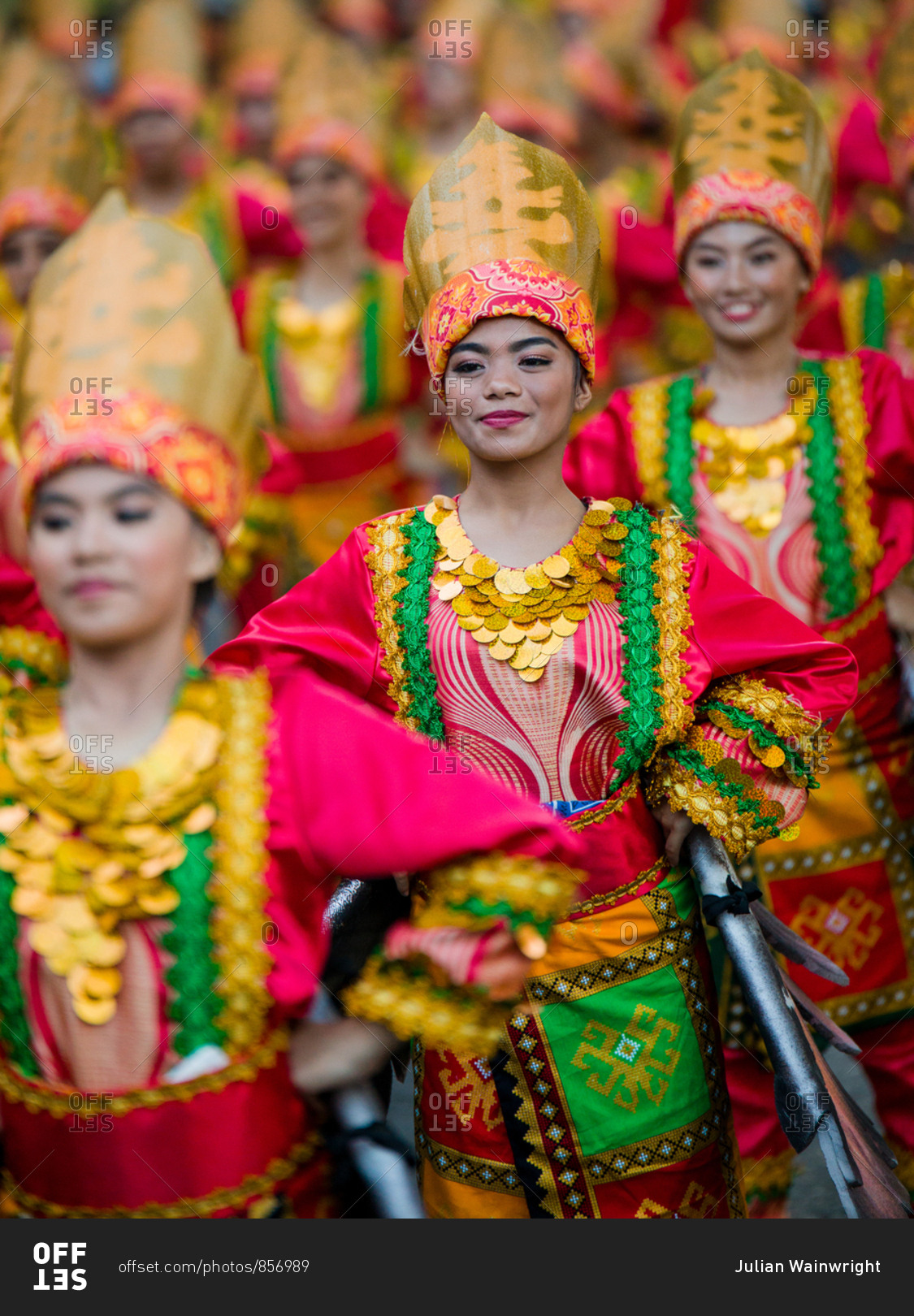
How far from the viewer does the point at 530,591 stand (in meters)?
2.79

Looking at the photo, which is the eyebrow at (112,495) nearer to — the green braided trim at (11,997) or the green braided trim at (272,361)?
the green braided trim at (11,997)

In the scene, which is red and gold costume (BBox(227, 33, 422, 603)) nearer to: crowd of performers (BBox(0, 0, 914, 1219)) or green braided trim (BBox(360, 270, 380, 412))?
green braided trim (BBox(360, 270, 380, 412))

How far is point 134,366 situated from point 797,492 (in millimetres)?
1897

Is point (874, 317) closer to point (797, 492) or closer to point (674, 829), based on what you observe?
point (797, 492)

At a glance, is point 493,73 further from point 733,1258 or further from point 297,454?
point 733,1258

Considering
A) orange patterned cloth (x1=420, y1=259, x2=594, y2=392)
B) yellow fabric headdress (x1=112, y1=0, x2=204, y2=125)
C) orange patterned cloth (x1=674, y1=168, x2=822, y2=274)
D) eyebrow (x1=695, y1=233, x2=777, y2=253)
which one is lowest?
orange patterned cloth (x1=420, y1=259, x2=594, y2=392)

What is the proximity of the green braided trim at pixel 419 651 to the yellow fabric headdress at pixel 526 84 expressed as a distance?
507 cm

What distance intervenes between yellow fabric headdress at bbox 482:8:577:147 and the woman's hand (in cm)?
526

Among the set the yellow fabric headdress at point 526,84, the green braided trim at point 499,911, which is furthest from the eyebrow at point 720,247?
the yellow fabric headdress at point 526,84

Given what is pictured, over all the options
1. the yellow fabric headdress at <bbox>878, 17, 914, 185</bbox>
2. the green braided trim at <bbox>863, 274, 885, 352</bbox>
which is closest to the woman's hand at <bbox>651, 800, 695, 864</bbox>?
the green braided trim at <bbox>863, 274, 885, 352</bbox>

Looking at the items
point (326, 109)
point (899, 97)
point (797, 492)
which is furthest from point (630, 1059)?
point (326, 109)

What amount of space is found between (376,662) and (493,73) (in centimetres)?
613

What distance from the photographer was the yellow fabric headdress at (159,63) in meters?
8.20

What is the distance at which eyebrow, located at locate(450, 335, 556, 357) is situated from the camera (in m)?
2.80
